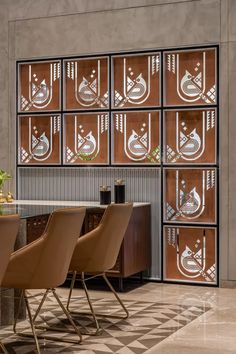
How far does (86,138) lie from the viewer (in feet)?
26.6

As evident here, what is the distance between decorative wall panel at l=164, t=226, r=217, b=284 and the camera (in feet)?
24.5


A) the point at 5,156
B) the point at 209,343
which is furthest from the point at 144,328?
the point at 5,156

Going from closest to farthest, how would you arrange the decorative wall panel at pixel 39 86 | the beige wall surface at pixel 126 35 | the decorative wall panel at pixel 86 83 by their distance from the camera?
1. the beige wall surface at pixel 126 35
2. the decorative wall panel at pixel 86 83
3. the decorative wall panel at pixel 39 86

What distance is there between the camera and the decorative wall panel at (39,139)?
8250 mm

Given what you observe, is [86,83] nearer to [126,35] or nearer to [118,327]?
[126,35]

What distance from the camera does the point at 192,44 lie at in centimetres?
746

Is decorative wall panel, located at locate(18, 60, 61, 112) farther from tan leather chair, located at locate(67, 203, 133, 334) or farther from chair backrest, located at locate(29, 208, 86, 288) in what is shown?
chair backrest, located at locate(29, 208, 86, 288)

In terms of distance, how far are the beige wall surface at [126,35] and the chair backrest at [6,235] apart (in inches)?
138

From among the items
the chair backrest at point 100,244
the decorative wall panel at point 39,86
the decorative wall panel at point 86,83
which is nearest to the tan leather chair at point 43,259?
the chair backrest at point 100,244

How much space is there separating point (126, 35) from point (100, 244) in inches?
120

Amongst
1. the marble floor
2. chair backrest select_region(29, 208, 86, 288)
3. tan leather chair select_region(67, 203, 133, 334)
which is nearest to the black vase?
the marble floor

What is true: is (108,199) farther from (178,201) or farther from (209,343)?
(209,343)

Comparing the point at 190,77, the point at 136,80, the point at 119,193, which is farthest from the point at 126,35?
the point at 119,193

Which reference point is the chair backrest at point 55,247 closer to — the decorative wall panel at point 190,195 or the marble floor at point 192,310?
the marble floor at point 192,310
